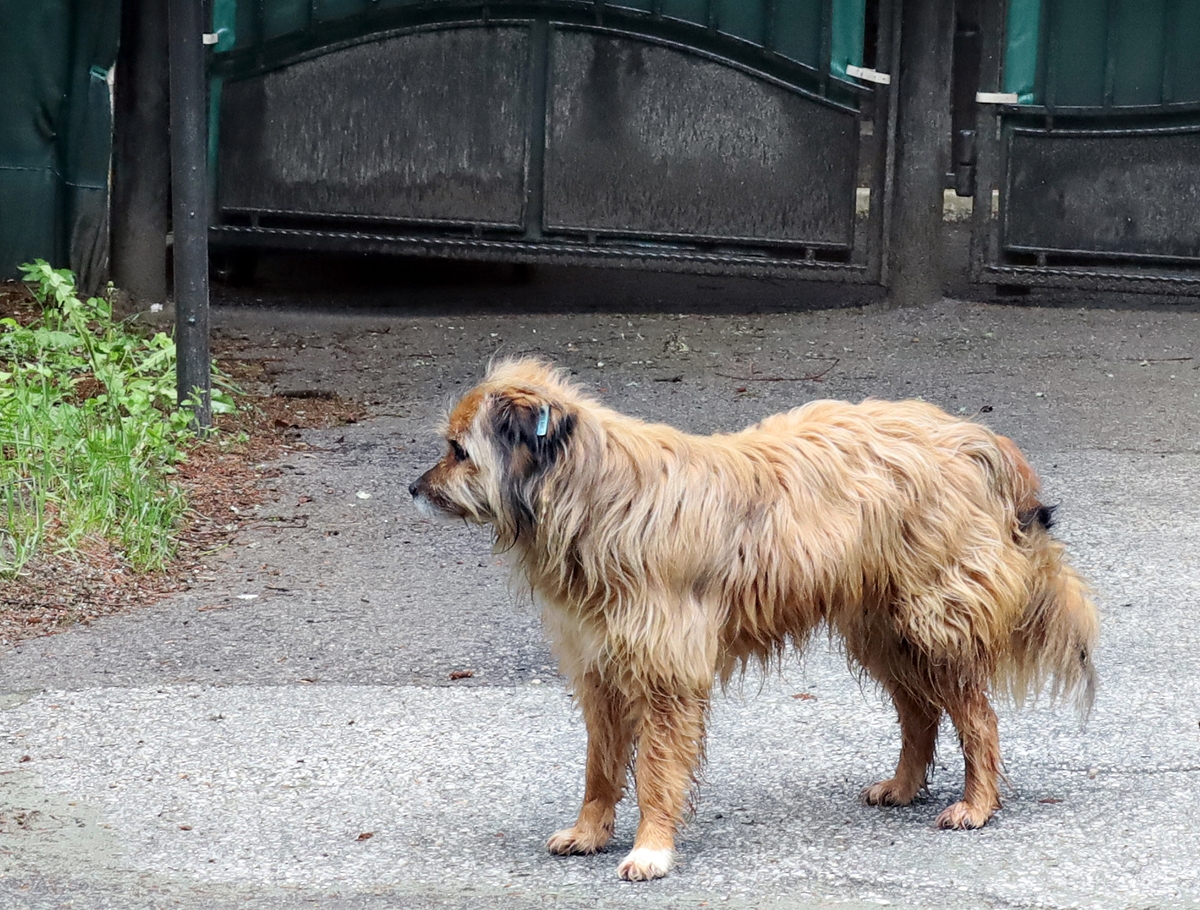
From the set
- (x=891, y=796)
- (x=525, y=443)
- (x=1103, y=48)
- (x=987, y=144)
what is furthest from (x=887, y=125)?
(x=525, y=443)

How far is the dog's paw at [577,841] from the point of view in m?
4.38

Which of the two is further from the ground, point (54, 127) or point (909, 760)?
point (54, 127)

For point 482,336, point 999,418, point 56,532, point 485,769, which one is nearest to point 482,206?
point 482,336

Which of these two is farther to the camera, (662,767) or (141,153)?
(141,153)

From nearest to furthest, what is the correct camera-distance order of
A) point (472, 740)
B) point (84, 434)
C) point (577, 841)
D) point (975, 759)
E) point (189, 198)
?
point (577, 841) → point (975, 759) → point (472, 740) → point (84, 434) → point (189, 198)

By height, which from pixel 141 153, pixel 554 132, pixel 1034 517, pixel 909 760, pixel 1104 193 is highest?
pixel 554 132

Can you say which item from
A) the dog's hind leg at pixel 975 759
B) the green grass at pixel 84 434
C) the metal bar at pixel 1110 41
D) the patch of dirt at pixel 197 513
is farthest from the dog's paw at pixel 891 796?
the metal bar at pixel 1110 41

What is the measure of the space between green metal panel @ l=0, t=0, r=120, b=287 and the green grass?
741mm

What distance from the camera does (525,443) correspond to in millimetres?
4141

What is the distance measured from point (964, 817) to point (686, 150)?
23.6ft

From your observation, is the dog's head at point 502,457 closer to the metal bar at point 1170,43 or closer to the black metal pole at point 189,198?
the black metal pole at point 189,198

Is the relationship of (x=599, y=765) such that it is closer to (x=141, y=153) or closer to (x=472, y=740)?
(x=472, y=740)

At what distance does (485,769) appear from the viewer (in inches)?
195

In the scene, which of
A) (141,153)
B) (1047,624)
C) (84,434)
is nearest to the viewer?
(1047,624)
